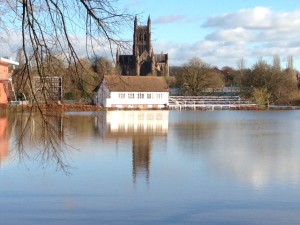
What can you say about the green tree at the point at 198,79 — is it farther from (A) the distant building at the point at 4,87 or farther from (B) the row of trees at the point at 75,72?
(B) the row of trees at the point at 75,72

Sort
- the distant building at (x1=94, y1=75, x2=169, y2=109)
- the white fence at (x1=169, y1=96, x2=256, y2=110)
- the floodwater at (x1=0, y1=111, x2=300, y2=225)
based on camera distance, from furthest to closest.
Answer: the white fence at (x1=169, y1=96, x2=256, y2=110) → the distant building at (x1=94, y1=75, x2=169, y2=109) → the floodwater at (x1=0, y1=111, x2=300, y2=225)

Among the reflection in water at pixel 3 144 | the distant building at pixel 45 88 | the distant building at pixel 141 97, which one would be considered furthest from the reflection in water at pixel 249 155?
the distant building at pixel 141 97

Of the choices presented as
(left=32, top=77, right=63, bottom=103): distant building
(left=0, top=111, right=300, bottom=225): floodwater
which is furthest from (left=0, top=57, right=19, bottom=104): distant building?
(left=32, top=77, right=63, bottom=103): distant building

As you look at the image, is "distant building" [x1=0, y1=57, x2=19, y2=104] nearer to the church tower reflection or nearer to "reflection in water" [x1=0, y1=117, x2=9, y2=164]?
"reflection in water" [x1=0, y1=117, x2=9, y2=164]

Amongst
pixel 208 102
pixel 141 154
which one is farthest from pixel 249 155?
pixel 208 102

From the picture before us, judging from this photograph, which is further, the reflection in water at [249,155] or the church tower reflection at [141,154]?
the church tower reflection at [141,154]

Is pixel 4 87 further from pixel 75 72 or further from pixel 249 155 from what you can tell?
pixel 75 72

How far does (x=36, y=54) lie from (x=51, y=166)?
6.60 metres

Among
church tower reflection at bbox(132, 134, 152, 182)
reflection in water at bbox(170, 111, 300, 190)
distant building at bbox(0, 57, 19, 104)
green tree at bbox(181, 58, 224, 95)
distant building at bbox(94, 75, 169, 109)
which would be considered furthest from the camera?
green tree at bbox(181, 58, 224, 95)

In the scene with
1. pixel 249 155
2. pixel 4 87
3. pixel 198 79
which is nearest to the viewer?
pixel 249 155

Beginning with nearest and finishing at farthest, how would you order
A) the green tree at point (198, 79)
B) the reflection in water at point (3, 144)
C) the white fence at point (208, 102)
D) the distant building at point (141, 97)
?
the reflection in water at point (3, 144) → the distant building at point (141, 97) → the white fence at point (208, 102) → the green tree at point (198, 79)

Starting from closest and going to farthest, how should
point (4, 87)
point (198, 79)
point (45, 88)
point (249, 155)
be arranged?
point (45, 88), point (249, 155), point (4, 87), point (198, 79)

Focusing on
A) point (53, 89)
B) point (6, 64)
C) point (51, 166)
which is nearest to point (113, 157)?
point (51, 166)

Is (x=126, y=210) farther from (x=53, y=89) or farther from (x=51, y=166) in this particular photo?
(x=51, y=166)
